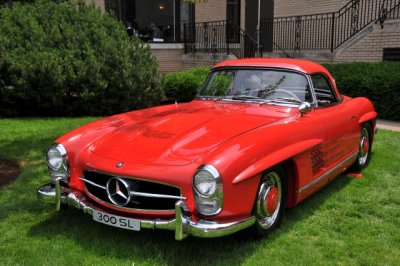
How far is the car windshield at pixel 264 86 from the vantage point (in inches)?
189

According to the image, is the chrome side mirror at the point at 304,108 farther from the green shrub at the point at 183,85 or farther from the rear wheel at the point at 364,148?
the green shrub at the point at 183,85

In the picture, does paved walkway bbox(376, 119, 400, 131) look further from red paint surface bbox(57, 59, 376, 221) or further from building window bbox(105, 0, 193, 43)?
building window bbox(105, 0, 193, 43)

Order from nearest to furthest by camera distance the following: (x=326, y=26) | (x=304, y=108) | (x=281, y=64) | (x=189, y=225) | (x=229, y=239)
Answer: (x=189, y=225) → (x=229, y=239) → (x=304, y=108) → (x=281, y=64) → (x=326, y=26)

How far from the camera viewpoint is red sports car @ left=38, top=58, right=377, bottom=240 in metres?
3.33

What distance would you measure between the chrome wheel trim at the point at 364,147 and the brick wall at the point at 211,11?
1227 centimetres

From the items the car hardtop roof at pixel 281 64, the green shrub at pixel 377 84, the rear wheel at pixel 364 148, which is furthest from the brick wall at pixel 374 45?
the car hardtop roof at pixel 281 64

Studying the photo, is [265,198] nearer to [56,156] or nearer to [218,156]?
[218,156]

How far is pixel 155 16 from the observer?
17.4 m

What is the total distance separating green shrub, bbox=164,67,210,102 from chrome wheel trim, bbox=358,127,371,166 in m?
5.99

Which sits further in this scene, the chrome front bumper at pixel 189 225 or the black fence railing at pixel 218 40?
the black fence railing at pixel 218 40

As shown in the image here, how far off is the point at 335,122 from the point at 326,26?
999 centimetres

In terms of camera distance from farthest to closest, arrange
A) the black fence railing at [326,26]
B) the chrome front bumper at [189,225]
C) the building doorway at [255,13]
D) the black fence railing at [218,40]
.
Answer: the building doorway at [255,13], the black fence railing at [218,40], the black fence railing at [326,26], the chrome front bumper at [189,225]

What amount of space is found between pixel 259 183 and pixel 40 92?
6747 millimetres

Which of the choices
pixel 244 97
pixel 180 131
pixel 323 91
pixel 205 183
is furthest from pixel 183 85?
pixel 205 183
